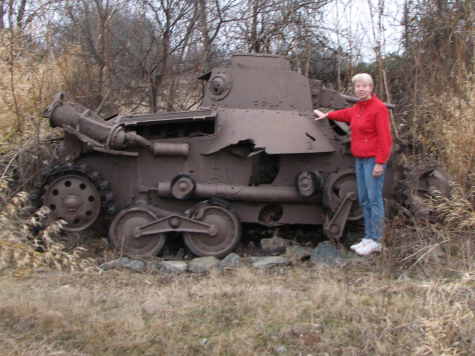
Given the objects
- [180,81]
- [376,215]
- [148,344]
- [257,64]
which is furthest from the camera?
[180,81]

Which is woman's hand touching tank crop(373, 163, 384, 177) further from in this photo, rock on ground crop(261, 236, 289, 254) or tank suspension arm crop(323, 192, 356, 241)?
rock on ground crop(261, 236, 289, 254)

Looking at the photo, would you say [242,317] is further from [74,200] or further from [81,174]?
[81,174]

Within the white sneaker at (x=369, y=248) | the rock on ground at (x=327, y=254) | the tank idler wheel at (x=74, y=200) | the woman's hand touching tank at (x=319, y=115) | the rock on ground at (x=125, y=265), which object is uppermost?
the woman's hand touching tank at (x=319, y=115)

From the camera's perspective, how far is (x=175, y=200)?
7.05 meters

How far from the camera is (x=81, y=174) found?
6.84m

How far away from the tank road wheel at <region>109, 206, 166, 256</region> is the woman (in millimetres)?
2403

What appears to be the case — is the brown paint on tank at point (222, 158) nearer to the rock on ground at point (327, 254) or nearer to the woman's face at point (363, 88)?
the rock on ground at point (327, 254)

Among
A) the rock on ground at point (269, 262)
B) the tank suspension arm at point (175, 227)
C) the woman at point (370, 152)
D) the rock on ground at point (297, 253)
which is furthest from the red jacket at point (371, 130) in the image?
the tank suspension arm at point (175, 227)

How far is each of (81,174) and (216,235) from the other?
1807mm

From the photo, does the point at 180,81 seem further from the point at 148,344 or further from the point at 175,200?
the point at 148,344

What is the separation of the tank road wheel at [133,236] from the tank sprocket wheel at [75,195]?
0.19 meters

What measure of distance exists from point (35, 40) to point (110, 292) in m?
5.10

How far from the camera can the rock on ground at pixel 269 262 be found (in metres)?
6.27

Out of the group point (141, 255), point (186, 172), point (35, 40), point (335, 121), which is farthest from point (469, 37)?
point (35, 40)
